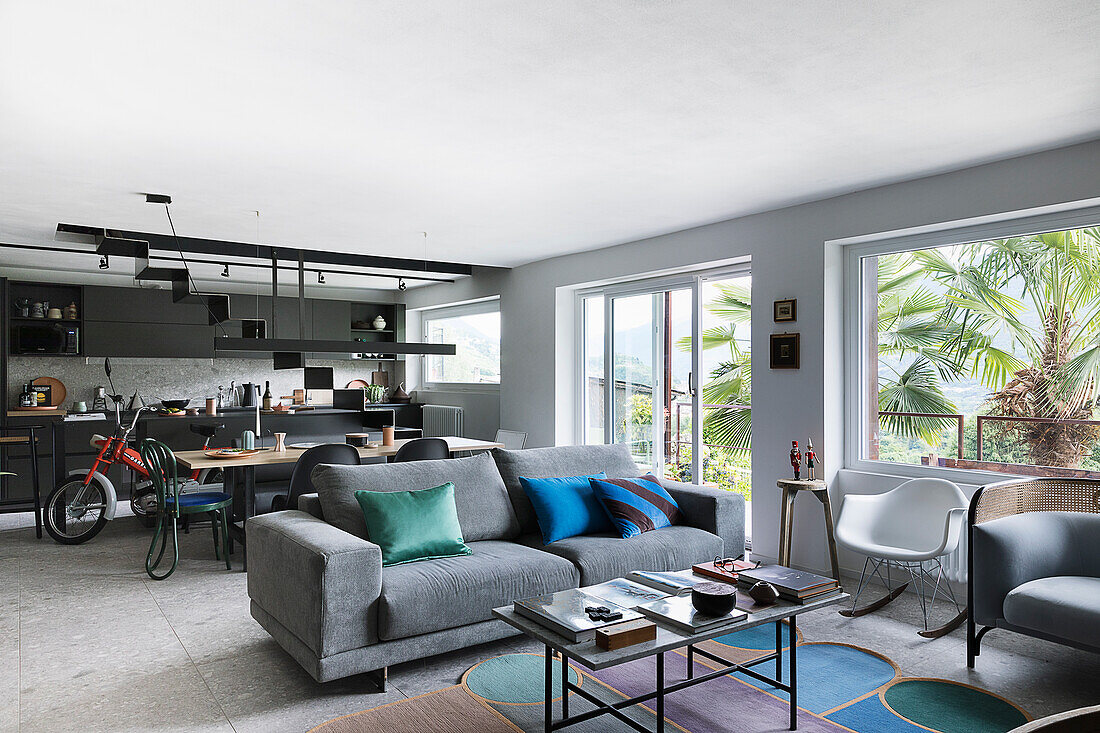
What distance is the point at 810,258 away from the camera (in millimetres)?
4844

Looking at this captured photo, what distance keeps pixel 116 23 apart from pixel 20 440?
4.88m

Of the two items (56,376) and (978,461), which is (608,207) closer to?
(978,461)

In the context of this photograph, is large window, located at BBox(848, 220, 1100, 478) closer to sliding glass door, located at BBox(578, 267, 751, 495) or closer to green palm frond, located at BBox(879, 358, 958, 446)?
green palm frond, located at BBox(879, 358, 958, 446)

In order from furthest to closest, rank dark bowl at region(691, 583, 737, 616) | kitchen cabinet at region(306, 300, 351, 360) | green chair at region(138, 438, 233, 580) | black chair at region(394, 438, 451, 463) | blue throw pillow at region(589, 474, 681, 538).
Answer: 1. kitchen cabinet at region(306, 300, 351, 360)
2. black chair at region(394, 438, 451, 463)
3. green chair at region(138, 438, 233, 580)
4. blue throw pillow at region(589, 474, 681, 538)
5. dark bowl at region(691, 583, 737, 616)

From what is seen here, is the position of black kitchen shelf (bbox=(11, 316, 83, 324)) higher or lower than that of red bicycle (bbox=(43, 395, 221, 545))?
higher

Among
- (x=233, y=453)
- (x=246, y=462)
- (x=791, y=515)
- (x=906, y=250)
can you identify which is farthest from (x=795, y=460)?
(x=233, y=453)

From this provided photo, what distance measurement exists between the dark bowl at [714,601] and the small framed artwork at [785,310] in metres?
2.75

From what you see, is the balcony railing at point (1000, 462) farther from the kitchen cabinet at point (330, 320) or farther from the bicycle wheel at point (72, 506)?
the kitchen cabinet at point (330, 320)

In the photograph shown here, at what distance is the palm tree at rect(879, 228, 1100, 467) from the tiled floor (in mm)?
1199

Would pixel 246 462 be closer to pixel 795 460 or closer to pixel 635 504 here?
pixel 635 504

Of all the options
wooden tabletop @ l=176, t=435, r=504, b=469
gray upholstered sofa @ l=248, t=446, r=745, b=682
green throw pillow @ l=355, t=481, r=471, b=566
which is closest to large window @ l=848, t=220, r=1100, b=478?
gray upholstered sofa @ l=248, t=446, r=745, b=682

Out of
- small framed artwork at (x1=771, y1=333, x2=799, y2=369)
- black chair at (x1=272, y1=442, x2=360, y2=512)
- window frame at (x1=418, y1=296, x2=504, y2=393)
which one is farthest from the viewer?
window frame at (x1=418, y1=296, x2=504, y2=393)

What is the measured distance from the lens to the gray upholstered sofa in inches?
115

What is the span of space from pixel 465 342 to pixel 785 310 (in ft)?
16.5
